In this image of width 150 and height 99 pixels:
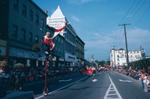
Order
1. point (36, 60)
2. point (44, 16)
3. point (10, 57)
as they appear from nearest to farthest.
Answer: point (10, 57) < point (36, 60) < point (44, 16)

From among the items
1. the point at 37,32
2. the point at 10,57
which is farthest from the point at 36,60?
the point at 10,57

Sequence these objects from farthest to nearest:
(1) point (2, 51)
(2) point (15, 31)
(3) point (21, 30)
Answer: (3) point (21, 30) → (2) point (15, 31) → (1) point (2, 51)

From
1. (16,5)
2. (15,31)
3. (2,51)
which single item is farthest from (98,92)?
(16,5)

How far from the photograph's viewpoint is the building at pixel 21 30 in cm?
3388

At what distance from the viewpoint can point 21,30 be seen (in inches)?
1507

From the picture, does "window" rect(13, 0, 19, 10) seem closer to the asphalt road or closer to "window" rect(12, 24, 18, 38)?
"window" rect(12, 24, 18, 38)

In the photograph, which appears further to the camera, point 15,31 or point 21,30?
point 21,30

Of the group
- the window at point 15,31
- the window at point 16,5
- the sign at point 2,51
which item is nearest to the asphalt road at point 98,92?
the sign at point 2,51

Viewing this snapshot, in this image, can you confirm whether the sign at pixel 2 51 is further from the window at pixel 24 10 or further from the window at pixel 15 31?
the window at pixel 24 10

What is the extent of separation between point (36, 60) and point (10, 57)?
35.3ft

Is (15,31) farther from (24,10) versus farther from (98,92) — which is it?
(98,92)

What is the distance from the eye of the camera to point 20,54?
→ 37.1 metres

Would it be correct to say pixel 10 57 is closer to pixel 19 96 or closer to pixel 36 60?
pixel 36 60

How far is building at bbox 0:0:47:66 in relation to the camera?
33.9m
